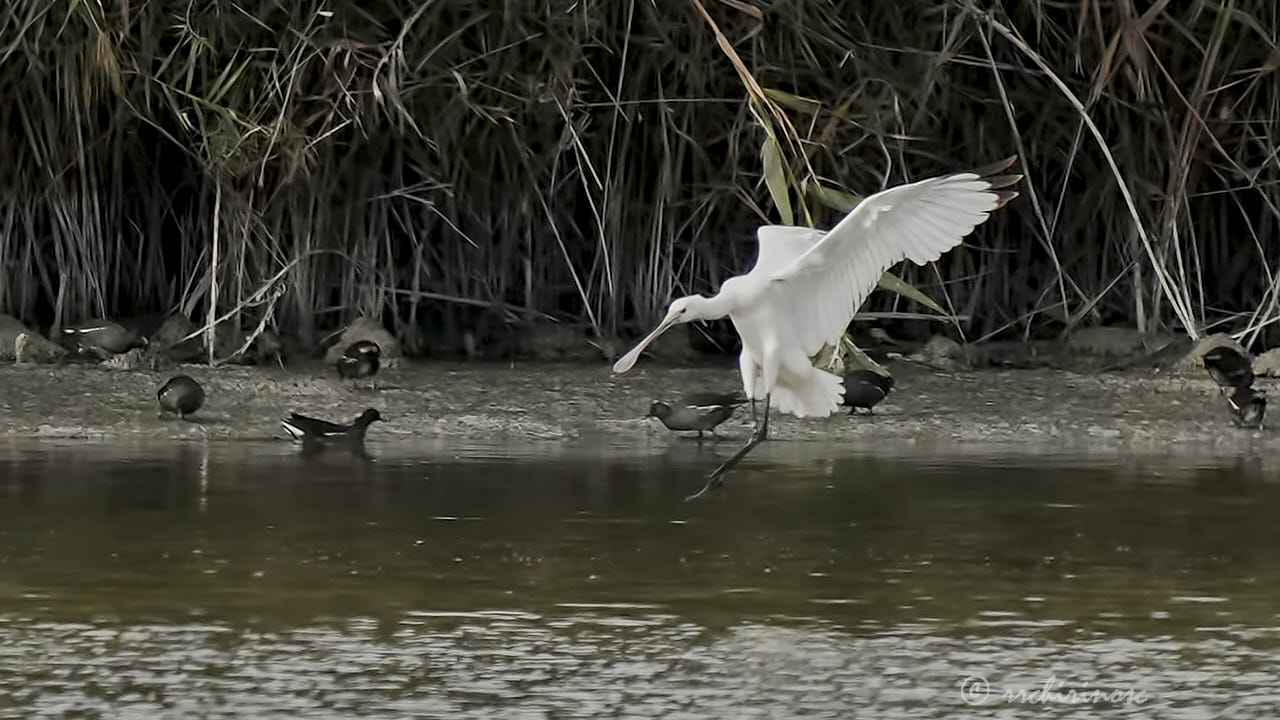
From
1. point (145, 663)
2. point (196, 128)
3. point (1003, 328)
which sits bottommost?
point (145, 663)

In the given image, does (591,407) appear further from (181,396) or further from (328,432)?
(181,396)

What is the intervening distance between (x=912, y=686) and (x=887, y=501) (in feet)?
9.76

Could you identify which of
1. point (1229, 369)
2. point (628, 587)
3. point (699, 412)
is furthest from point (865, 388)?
point (628, 587)

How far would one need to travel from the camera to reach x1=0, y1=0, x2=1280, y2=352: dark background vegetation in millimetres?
11047

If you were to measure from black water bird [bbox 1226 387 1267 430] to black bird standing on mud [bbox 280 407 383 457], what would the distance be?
11.4 ft

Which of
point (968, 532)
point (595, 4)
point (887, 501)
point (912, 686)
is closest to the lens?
point (912, 686)

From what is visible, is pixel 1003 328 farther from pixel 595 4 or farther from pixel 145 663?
pixel 145 663

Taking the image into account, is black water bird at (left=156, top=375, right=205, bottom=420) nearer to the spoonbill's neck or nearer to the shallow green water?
the shallow green water

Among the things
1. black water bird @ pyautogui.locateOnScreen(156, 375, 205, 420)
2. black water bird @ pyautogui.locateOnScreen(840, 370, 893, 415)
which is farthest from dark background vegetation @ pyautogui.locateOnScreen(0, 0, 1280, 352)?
black water bird @ pyautogui.locateOnScreen(156, 375, 205, 420)

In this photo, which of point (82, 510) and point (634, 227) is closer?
point (82, 510)

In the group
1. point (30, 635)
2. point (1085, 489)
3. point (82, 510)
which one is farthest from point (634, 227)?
point (30, 635)

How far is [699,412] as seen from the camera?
10.2 m

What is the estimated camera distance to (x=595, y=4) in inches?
433

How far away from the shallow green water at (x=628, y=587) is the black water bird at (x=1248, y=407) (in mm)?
890
